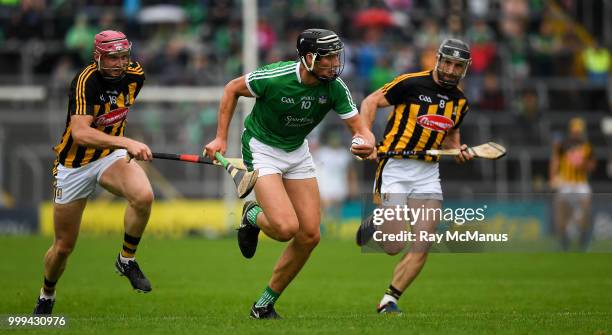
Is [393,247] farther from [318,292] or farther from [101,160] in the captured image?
[101,160]

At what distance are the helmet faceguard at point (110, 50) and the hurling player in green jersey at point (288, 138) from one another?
0.96m

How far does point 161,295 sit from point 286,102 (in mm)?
3822

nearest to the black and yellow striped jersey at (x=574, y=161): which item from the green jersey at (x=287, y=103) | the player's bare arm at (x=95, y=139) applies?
the green jersey at (x=287, y=103)

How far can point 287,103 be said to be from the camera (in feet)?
30.7

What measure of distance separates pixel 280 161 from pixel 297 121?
371 millimetres

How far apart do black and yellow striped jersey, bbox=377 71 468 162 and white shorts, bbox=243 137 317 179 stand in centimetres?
145

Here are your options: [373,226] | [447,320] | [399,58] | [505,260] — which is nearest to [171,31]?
[399,58]

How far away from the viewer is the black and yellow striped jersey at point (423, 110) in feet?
35.1

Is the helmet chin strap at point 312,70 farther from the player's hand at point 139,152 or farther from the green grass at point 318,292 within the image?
the green grass at point 318,292

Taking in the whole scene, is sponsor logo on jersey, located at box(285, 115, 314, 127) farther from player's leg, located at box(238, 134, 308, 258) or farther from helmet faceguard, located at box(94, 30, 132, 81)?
helmet faceguard, located at box(94, 30, 132, 81)

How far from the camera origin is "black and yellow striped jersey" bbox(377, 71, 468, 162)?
10688 millimetres

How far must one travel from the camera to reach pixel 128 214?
33.2ft

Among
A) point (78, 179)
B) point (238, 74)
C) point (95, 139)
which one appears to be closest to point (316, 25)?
point (238, 74)

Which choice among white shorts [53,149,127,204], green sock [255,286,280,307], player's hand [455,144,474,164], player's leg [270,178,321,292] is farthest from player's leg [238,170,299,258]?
player's hand [455,144,474,164]
